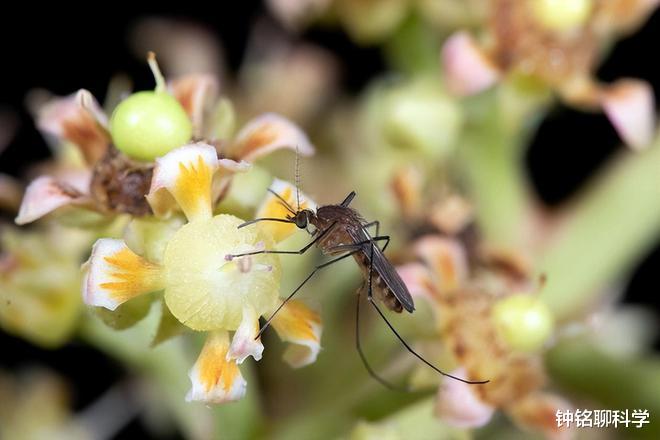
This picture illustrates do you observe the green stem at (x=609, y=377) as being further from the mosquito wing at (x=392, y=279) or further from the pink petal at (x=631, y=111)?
the mosquito wing at (x=392, y=279)

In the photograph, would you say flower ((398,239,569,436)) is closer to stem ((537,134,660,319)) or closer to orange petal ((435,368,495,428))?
orange petal ((435,368,495,428))

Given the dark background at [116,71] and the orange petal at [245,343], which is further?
the dark background at [116,71]

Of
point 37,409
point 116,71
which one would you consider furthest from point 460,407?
point 116,71

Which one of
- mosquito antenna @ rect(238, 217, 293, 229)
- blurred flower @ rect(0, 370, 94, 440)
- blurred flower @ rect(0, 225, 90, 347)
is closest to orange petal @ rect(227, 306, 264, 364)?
mosquito antenna @ rect(238, 217, 293, 229)

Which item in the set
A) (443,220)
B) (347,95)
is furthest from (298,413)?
(347,95)

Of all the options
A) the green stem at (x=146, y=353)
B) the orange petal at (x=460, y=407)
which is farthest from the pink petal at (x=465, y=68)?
the green stem at (x=146, y=353)

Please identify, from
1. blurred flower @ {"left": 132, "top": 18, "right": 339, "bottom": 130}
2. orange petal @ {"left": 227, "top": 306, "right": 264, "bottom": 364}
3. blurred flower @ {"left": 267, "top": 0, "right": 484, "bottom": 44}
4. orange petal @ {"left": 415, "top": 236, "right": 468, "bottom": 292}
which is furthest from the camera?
blurred flower @ {"left": 132, "top": 18, "right": 339, "bottom": 130}
